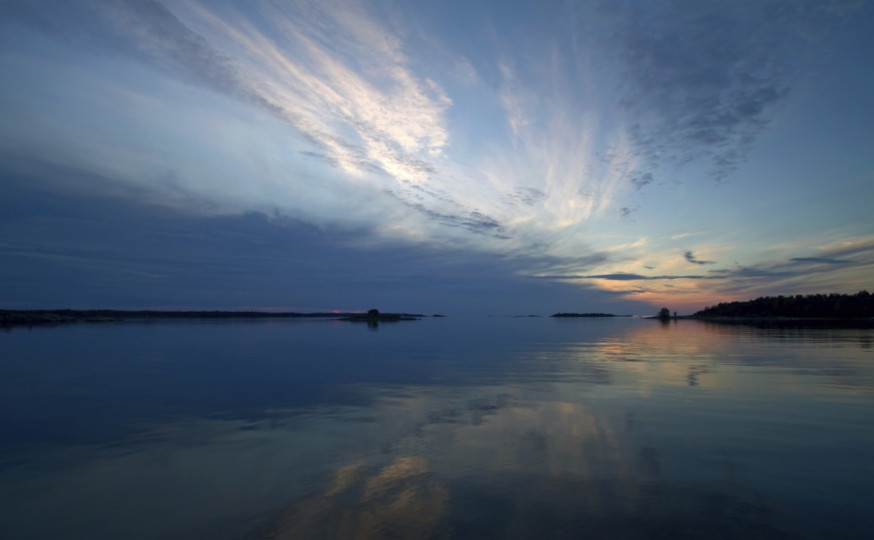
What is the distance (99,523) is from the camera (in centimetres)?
827

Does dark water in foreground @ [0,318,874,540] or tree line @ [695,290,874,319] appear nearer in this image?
dark water in foreground @ [0,318,874,540]

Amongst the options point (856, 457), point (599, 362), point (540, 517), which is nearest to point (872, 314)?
point (599, 362)

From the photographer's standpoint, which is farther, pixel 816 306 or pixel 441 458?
pixel 816 306

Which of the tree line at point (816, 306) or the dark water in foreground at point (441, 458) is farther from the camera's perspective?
the tree line at point (816, 306)

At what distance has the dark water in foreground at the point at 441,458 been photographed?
818 centimetres

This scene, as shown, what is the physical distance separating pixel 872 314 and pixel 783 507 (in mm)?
180407

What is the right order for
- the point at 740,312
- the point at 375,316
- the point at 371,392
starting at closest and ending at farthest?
the point at 371,392 → the point at 375,316 → the point at 740,312

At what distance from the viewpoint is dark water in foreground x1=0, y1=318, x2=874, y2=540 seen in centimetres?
818

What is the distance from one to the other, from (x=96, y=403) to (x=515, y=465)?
18589mm

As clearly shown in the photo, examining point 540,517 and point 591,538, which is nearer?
point 591,538

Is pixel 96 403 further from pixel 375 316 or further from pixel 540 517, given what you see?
pixel 375 316

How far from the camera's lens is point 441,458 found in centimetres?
1162

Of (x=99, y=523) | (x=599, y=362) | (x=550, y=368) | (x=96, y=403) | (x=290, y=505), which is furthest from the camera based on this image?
(x=599, y=362)

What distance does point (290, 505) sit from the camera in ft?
29.0
